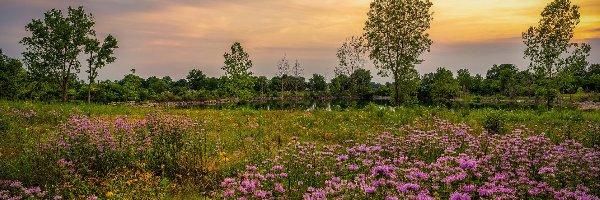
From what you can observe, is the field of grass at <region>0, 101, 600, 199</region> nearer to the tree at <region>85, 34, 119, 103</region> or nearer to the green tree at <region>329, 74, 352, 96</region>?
the tree at <region>85, 34, 119, 103</region>

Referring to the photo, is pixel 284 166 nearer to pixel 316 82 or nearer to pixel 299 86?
pixel 299 86

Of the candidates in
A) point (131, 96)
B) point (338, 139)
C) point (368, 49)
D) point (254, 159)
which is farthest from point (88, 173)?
point (131, 96)

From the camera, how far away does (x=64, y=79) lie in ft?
144

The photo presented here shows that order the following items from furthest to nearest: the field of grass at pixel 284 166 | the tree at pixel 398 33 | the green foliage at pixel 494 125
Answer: the tree at pixel 398 33 < the green foliage at pixel 494 125 < the field of grass at pixel 284 166

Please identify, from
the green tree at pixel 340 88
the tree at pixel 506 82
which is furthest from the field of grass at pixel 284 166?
the green tree at pixel 340 88

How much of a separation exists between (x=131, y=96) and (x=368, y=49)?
5262 cm

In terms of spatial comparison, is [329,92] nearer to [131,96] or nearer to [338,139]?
[131,96]

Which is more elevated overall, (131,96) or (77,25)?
(77,25)

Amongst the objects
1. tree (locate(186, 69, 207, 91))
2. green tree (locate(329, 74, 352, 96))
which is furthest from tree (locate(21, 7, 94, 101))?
tree (locate(186, 69, 207, 91))

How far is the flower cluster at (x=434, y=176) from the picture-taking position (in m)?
5.13

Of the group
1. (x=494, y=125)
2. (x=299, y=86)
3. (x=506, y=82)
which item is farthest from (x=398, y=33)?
(x=299, y=86)

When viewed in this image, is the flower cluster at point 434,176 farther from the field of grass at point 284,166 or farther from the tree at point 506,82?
the tree at point 506,82

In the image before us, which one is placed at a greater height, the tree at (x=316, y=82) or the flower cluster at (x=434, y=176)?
the tree at (x=316, y=82)

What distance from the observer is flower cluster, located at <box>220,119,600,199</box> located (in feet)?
16.8
